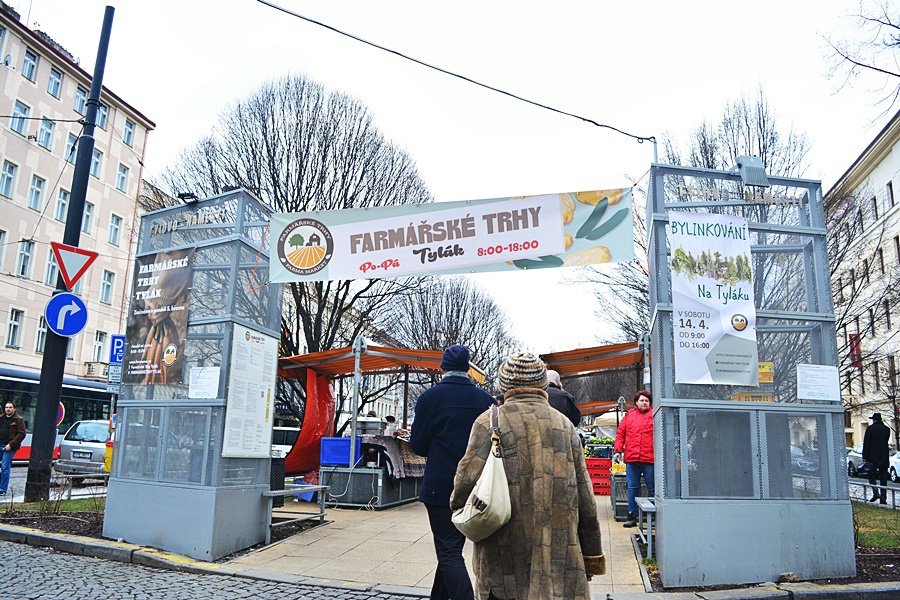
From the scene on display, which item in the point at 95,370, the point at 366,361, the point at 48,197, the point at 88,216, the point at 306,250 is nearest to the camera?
the point at 306,250

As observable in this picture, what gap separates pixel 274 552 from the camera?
7648 millimetres

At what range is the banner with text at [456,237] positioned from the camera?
757cm

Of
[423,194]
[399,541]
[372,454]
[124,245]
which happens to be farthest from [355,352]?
[124,245]

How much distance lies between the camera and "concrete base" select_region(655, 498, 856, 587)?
6.04 meters

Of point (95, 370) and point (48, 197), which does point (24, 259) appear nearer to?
point (48, 197)

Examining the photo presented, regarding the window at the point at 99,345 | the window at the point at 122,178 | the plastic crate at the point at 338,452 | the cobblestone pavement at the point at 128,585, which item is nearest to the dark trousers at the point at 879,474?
the plastic crate at the point at 338,452

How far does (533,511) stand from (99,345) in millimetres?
41139

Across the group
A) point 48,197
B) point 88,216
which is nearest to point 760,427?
point 48,197

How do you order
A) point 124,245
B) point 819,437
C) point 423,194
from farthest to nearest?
point 124,245
point 423,194
point 819,437

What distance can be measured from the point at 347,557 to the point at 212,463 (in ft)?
5.63

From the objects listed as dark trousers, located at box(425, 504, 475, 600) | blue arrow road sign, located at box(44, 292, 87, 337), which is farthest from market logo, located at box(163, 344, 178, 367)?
dark trousers, located at box(425, 504, 475, 600)

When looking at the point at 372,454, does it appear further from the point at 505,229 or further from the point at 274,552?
the point at 505,229

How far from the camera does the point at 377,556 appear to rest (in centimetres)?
757

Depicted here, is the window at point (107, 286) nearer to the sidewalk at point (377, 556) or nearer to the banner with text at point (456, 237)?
the sidewalk at point (377, 556)
